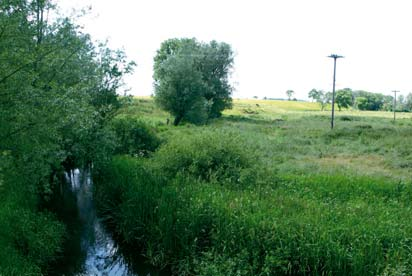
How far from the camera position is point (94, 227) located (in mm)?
12000

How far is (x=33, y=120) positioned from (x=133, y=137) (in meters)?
12.0

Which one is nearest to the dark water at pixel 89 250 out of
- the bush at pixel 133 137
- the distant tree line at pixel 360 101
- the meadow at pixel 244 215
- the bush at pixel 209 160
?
the meadow at pixel 244 215

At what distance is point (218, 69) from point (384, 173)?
36.5 metres

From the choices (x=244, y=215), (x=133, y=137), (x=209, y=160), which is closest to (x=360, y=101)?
(x=133, y=137)

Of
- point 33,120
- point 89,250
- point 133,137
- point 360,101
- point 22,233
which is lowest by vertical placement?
point 89,250

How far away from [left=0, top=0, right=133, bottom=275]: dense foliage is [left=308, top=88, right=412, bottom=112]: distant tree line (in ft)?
358

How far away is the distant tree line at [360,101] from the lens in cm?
11444

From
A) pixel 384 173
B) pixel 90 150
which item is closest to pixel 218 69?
pixel 384 173

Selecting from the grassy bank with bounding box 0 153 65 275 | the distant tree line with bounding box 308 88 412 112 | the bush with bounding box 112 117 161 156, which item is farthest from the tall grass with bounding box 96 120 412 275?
the distant tree line with bounding box 308 88 412 112

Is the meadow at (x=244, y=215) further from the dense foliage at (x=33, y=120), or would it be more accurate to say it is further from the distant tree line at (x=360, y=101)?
the distant tree line at (x=360, y=101)

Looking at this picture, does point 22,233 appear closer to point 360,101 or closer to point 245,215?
point 245,215

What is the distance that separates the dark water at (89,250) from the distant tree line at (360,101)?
353 feet

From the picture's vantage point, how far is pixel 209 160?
12594 millimetres

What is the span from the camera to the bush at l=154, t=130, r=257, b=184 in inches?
484
